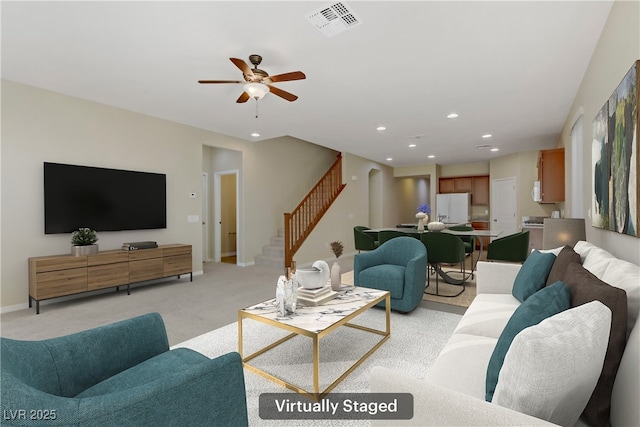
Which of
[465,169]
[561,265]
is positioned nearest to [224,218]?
[561,265]

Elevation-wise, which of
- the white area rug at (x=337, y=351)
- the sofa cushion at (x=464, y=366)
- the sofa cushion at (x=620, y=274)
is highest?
the sofa cushion at (x=620, y=274)

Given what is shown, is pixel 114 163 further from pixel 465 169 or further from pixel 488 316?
pixel 465 169

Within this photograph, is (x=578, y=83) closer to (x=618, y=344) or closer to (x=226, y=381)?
(x=618, y=344)

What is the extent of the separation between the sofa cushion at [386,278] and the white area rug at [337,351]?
0.29 metres

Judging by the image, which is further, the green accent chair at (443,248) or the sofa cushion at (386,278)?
the green accent chair at (443,248)

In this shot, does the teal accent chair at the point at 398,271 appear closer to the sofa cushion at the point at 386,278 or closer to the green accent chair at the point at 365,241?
the sofa cushion at the point at 386,278

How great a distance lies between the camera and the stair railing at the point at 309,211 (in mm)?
6225

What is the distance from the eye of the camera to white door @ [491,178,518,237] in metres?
8.03

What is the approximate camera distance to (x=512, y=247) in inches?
176

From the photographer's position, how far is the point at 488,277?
109 inches

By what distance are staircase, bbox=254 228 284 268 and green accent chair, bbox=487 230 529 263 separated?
3825 mm

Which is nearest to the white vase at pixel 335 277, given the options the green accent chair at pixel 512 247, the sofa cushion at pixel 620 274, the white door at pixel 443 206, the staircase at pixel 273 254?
the sofa cushion at pixel 620 274

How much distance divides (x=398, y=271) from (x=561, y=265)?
5.14 feet

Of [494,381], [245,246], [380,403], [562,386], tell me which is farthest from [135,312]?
[562,386]
